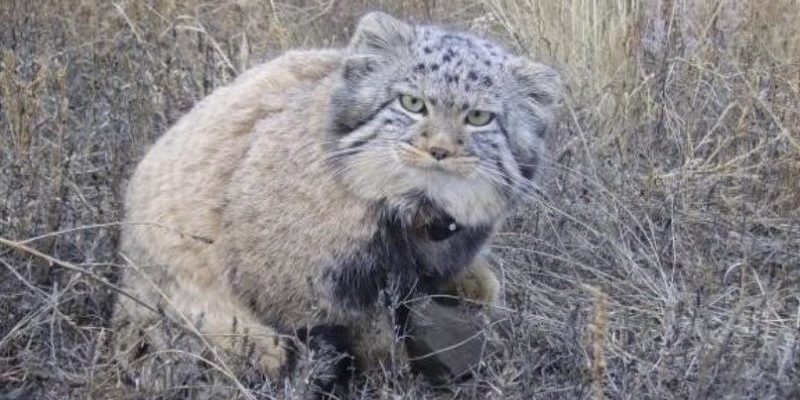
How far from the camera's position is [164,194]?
170 inches

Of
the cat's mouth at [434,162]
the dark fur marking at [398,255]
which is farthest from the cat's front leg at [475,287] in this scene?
the cat's mouth at [434,162]

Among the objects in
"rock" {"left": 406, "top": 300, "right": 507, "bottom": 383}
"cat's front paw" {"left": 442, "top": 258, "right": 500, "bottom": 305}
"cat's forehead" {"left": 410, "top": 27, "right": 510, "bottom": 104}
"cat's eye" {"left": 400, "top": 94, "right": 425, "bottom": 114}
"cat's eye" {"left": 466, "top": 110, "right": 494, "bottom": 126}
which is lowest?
"rock" {"left": 406, "top": 300, "right": 507, "bottom": 383}

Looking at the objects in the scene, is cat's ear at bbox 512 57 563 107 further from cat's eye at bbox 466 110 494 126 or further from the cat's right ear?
the cat's right ear

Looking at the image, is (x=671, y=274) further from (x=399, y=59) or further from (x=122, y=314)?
(x=122, y=314)

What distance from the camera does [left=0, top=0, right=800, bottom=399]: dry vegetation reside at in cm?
383

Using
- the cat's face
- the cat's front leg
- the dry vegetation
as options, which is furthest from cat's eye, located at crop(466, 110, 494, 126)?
the cat's front leg

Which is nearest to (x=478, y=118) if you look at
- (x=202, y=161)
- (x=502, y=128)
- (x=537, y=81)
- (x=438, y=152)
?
(x=502, y=128)

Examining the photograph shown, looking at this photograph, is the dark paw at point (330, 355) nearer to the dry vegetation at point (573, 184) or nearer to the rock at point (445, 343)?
the dry vegetation at point (573, 184)

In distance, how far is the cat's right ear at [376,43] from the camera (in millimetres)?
3887

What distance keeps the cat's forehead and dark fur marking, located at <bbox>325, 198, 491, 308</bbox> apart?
385mm

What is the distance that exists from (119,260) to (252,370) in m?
0.99

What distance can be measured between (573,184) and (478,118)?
1652 millimetres

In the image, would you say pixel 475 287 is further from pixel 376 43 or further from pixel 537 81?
pixel 376 43

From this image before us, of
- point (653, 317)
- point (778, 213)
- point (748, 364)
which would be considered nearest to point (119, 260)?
point (653, 317)
